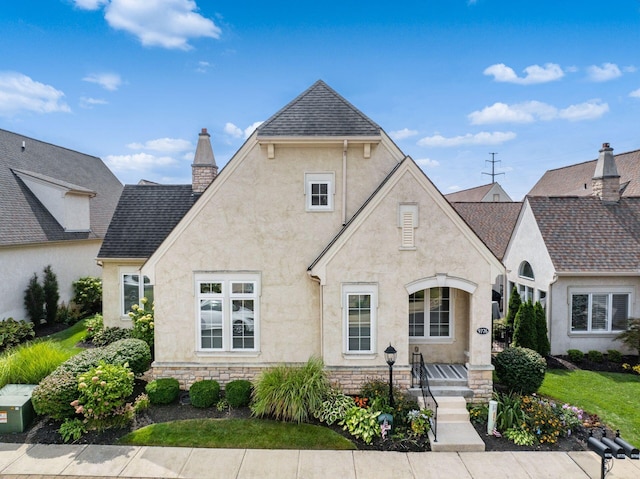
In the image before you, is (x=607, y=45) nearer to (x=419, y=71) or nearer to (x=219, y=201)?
(x=419, y=71)

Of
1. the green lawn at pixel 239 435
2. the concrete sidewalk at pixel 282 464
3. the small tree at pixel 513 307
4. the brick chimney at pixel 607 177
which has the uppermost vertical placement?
the brick chimney at pixel 607 177

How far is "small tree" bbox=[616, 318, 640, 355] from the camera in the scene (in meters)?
14.3

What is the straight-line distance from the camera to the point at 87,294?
22.1 meters

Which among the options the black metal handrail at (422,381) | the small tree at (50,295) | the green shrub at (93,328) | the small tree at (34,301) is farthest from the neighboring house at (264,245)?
the small tree at (50,295)

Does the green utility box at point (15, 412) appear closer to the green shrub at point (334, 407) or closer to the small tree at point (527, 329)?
the green shrub at point (334, 407)

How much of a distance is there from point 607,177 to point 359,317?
14.3 meters

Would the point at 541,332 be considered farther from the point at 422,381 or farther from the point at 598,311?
the point at 422,381

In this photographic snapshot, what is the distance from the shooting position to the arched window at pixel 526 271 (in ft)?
55.6

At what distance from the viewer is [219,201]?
11.4 m

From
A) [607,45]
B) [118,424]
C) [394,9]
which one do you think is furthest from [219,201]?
[607,45]

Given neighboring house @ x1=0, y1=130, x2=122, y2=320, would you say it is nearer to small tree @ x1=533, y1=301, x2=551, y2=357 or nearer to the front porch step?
the front porch step

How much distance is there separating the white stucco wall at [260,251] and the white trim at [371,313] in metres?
0.99

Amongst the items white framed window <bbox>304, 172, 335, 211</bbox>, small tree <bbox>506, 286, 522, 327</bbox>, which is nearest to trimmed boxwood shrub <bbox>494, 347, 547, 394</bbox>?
small tree <bbox>506, 286, 522, 327</bbox>

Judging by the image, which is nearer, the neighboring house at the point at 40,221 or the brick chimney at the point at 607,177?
the brick chimney at the point at 607,177
